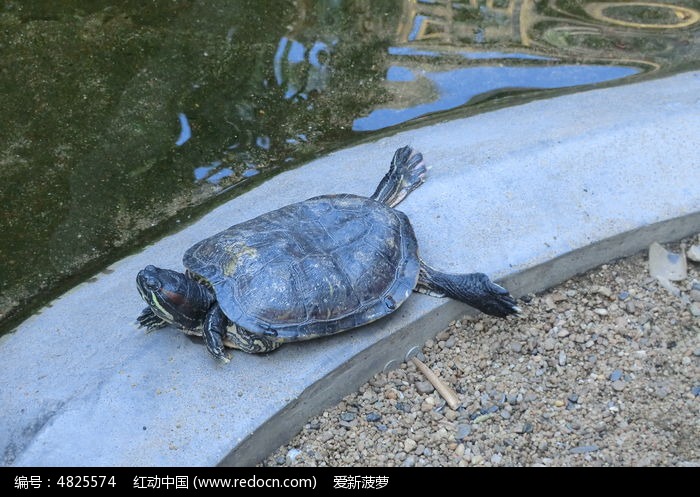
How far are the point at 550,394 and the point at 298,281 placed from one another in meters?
1.18

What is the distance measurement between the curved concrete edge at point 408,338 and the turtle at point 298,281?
0.16 m

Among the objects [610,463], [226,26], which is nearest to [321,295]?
[610,463]

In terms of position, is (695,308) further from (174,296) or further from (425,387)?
(174,296)

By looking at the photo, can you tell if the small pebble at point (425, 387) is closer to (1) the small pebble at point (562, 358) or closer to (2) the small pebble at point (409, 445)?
(2) the small pebble at point (409, 445)

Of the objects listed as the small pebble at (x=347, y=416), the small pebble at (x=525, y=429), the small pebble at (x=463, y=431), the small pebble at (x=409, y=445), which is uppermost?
the small pebble at (x=525, y=429)

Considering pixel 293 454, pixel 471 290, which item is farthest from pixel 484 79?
pixel 293 454

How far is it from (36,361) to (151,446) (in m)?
0.79

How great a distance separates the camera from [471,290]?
10.2 ft

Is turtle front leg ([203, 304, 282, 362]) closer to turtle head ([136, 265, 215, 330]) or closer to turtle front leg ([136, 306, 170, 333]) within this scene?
turtle head ([136, 265, 215, 330])

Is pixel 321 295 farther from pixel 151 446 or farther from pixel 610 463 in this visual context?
pixel 610 463

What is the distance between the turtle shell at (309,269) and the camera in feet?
9.46

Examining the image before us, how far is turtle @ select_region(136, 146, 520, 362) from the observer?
2871 millimetres

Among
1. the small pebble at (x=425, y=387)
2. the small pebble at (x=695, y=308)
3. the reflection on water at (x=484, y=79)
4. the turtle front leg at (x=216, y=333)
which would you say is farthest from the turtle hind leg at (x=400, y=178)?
the small pebble at (x=695, y=308)
